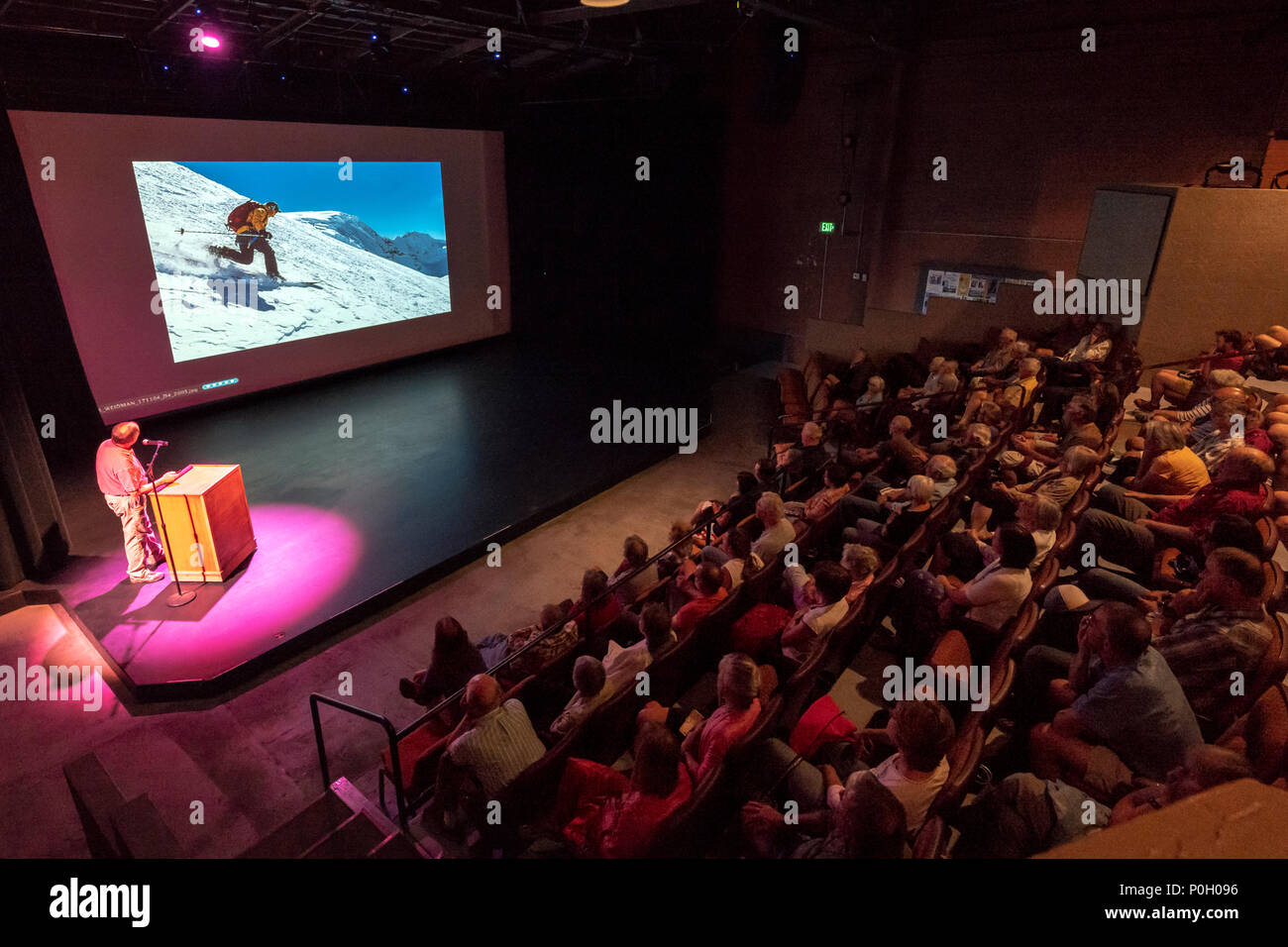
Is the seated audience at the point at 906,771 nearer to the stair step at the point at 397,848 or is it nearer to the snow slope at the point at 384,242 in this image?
the stair step at the point at 397,848

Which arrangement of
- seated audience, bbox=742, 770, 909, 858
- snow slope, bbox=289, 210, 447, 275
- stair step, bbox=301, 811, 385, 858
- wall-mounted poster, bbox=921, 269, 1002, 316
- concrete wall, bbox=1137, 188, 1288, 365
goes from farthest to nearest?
wall-mounted poster, bbox=921, 269, 1002, 316 < snow slope, bbox=289, 210, 447, 275 < concrete wall, bbox=1137, 188, 1288, 365 < stair step, bbox=301, 811, 385, 858 < seated audience, bbox=742, 770, 909, 858

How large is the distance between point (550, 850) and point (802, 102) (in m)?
9.69

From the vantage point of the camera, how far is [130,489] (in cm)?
436

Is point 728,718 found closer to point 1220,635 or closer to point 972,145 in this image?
point 1220,635

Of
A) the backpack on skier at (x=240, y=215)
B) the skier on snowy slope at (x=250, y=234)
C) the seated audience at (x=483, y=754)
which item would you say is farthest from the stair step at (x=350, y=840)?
the backpack on skier at (x=240, y=215)

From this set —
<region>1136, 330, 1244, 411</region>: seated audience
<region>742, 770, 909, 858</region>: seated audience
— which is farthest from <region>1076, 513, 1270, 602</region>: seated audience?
<region>1136, 330, 1244, 411</region>: seated audience

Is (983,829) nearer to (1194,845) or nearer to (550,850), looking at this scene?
(550,850)

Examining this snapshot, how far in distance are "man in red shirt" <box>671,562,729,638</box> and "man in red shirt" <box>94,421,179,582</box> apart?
3415 millimetres

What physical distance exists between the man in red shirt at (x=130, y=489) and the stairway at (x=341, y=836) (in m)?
2.66

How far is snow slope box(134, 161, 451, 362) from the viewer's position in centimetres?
686

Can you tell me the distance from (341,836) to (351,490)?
3798 mm

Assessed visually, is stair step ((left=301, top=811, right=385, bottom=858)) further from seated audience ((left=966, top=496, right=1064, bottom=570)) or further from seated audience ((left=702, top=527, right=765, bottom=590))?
seated audience ((left=966, top=496, right=1064, bottom=570))

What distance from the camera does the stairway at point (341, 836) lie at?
2.49 metres

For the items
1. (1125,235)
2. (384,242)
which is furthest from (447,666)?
(384,242)
